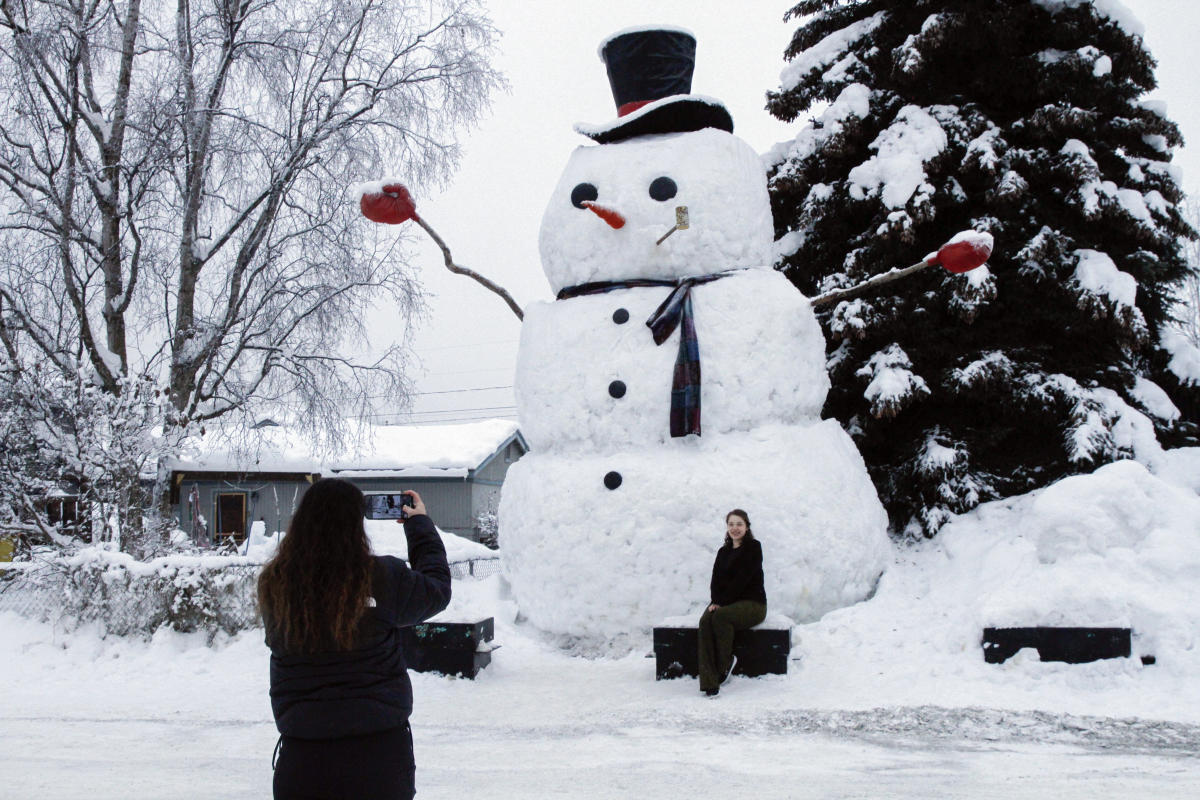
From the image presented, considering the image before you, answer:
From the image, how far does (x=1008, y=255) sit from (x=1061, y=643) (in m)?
3.84

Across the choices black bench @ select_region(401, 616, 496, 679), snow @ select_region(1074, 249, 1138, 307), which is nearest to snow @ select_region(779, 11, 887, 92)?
snow @ select_region(1074, 249, 1138, 307)

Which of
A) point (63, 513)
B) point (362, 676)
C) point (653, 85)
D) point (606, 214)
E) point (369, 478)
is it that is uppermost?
point (653, 85)

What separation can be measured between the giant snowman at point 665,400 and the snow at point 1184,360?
121 inches

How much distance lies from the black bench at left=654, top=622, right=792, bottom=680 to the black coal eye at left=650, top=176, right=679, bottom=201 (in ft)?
10.5

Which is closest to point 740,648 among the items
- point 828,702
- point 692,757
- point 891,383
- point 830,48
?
point 828,702

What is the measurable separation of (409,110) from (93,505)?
5.71 m

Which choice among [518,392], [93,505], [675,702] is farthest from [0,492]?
[675,702]

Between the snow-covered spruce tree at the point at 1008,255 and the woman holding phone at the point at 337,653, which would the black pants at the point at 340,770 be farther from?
the snow-covered spruce tree at the point at 1008,255

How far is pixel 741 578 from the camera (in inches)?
246

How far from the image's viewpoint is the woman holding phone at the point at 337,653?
2324 mm

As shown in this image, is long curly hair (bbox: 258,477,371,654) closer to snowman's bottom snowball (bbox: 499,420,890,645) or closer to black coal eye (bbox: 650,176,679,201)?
snowman's bottom snowball (bbox: 499,420,890,645)

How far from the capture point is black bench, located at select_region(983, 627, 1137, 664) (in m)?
5.79

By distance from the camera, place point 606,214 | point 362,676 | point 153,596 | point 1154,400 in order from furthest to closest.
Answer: point 1154,400 < point 153,596 < point 606,214 < point 362,676

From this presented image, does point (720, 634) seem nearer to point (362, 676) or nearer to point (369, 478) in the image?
point (362, 676)
